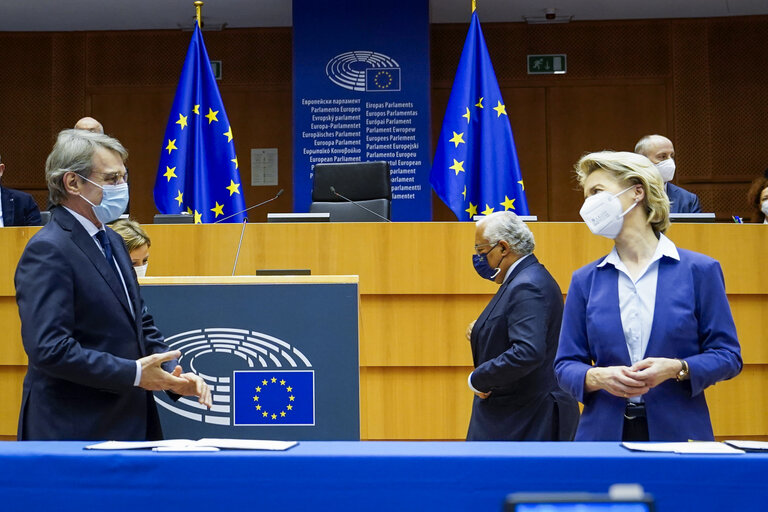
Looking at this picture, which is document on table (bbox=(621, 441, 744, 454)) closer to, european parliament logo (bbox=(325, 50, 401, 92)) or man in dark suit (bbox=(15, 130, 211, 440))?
man in dark suit (bbox=(15, 130, 211, 440))

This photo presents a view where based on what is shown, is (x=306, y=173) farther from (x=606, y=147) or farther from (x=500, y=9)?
(x=606, y=147)

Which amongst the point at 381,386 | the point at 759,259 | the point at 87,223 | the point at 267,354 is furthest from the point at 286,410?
the point at 759,259

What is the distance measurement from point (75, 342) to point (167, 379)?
0.79ft

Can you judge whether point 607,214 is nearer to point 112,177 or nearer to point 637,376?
point 637,376

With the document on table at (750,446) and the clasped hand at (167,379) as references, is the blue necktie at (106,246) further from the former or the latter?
the document on table at (750,446)

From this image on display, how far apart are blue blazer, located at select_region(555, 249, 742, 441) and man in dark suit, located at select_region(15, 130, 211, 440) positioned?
3.33 ft

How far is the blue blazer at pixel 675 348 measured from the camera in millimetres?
1928

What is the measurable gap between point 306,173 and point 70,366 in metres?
6.24

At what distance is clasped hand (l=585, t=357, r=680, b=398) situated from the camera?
186 centimetres

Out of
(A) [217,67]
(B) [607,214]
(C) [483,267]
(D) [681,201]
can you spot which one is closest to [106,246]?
(B) [607,214]

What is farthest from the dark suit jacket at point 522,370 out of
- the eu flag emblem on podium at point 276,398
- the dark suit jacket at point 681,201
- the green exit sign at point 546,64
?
the green exit sign at point 546,64

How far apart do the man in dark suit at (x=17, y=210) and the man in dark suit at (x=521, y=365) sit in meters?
3.61

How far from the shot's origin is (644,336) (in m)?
1.99

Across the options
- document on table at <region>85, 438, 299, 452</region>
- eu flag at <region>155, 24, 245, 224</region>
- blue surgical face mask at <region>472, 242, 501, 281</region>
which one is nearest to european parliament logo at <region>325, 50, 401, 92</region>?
eu flag at <region>155, 24, 245, 224</region>
